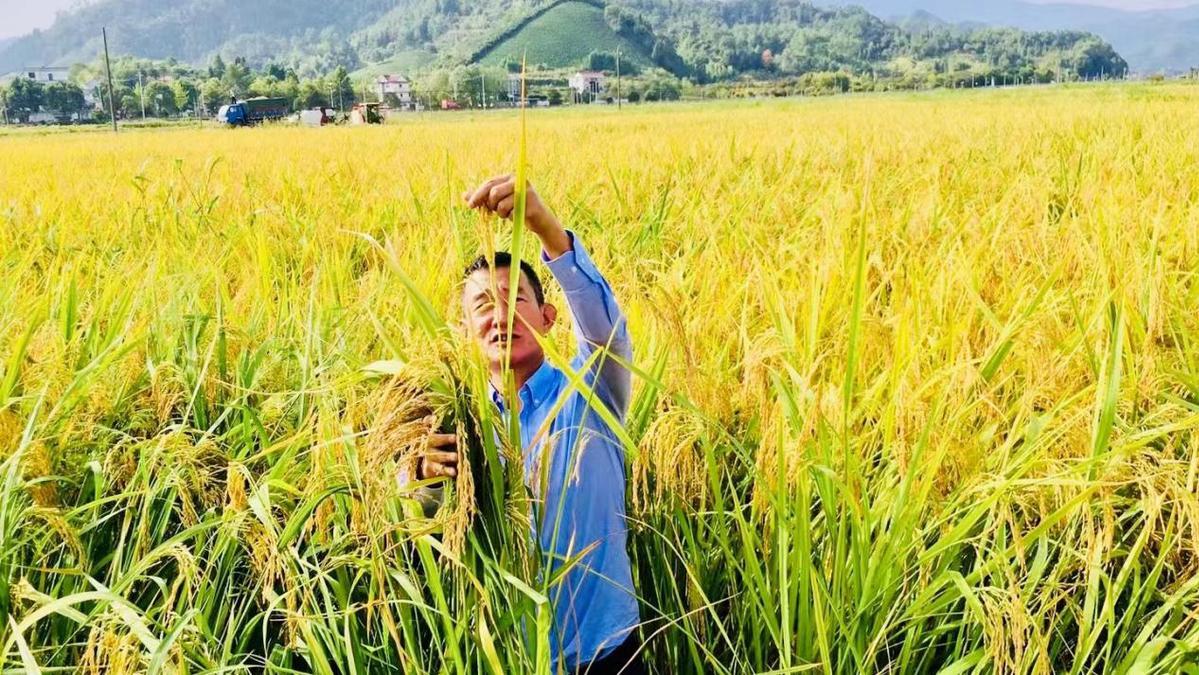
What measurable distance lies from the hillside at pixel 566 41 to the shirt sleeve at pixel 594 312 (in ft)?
441

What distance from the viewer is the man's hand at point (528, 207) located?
38.4 inches

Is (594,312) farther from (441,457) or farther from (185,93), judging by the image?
(185,93)

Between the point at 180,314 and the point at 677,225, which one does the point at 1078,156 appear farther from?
the point at 180,314

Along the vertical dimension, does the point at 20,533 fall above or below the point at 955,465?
below

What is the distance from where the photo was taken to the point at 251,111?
4584cm

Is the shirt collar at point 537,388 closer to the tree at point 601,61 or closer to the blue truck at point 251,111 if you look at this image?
the blue truck at point 251,111

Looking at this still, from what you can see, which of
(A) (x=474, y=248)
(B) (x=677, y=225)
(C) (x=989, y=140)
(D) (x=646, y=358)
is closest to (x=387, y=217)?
(A) (x=474, y=248)

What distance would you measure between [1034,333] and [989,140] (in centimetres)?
515

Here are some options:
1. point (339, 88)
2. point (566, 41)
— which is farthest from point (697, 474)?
point (566, 41)

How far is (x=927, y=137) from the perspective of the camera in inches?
252

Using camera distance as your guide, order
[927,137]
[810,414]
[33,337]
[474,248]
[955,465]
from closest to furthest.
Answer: [810,414] < [955,465] < [33,337] < [474,248] < [927,137]

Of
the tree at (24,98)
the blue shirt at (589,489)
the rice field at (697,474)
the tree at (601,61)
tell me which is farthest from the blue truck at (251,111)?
the tree at (601,61)

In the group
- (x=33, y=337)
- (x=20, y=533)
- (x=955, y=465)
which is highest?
(x=33, y=337)

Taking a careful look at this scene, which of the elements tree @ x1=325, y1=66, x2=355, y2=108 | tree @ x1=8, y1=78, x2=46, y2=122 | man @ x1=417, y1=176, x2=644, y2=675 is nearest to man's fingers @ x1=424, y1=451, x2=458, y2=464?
man @ x1=417, y1=176, x2=644, y2=675
